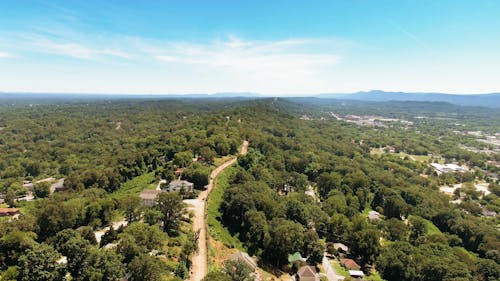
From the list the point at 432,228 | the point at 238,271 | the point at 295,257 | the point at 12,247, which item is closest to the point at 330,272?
the point at 295,257

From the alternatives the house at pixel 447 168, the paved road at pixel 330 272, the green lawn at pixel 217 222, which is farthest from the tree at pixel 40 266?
the house at pixel 447 168

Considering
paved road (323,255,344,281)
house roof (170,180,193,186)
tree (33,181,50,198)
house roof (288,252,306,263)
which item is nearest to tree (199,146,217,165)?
house roof (170,180,193,186)

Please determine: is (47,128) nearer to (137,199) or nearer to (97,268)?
(137,199)

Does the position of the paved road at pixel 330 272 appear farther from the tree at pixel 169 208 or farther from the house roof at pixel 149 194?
the house roof at pixel 149 194

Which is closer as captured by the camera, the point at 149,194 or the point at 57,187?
the point at 149,194

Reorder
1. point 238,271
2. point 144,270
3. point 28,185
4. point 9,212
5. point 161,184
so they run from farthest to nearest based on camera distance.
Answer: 1. point 28,185
2. point 161,184
3. point 9,212
4. point 238,271
5. point 144,270

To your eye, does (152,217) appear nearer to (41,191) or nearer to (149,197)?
(149,197)

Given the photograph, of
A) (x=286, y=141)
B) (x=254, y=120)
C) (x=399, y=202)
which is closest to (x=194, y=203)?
(x=399, y=202)
